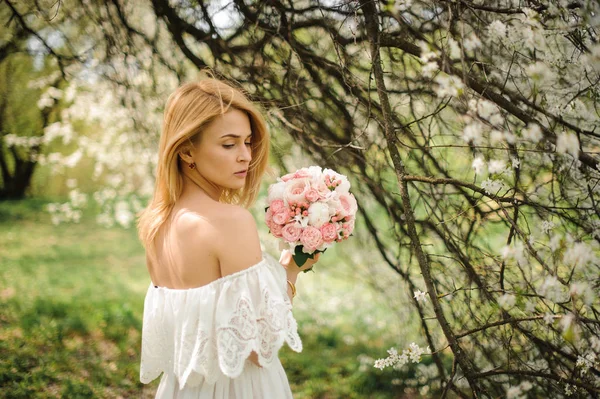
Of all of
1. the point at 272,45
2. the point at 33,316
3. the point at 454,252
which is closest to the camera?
the point at 454,252

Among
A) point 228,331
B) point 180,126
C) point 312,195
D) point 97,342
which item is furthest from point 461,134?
point 97,342

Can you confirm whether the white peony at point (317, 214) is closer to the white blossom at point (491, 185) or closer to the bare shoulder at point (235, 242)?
the bare shoulder at point (235, 242)

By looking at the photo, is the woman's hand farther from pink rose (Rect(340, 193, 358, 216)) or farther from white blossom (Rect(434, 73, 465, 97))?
white blossom (Rect(434, 73, 465, 97))

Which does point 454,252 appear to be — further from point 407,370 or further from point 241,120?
point 407,370

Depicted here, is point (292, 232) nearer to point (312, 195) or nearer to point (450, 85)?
point (312, 195)

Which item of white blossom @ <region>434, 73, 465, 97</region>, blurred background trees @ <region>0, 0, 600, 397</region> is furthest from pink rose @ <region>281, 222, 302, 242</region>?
white blossom @ <region>434, 73, 465, 97</region>

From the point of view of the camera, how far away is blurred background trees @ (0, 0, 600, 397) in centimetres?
191

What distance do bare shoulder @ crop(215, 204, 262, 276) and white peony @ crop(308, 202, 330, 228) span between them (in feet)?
0.79

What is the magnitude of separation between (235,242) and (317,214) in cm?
33

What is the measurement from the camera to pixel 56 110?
11375 mm

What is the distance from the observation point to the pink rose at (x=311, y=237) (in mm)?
1947

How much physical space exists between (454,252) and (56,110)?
10.7m

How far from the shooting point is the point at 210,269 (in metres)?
1.85

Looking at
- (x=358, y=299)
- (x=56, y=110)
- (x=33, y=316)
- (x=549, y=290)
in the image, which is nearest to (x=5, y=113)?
(x=56, y=110)
